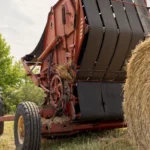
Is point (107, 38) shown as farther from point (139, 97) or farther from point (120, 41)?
point (139, 97)

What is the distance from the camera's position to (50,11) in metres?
6.91

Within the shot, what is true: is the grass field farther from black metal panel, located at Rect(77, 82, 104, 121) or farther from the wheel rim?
the wheel rim

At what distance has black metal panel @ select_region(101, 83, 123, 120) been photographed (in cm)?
579

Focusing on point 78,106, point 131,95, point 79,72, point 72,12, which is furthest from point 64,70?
point 131,95

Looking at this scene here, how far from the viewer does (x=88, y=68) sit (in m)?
5.82

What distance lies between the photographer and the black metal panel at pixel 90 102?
560 centimetres

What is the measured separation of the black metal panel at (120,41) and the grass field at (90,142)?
1118 millimetres

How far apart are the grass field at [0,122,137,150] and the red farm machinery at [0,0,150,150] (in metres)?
0.24

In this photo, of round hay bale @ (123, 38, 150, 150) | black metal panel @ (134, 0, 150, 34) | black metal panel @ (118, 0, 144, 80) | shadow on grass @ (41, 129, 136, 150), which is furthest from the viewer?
black metal panel @ (134, 0, 150, 34)

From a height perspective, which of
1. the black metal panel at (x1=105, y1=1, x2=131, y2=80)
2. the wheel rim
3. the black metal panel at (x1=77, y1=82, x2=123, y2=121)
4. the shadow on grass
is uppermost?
the black metal panel at (x1=105, y1=1, x2=131, y2=80)

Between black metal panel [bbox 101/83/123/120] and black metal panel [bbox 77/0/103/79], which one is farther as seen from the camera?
black metal panel [bbox 101/83/123/120]


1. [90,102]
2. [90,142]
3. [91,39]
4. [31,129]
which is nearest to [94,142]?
[90,142]

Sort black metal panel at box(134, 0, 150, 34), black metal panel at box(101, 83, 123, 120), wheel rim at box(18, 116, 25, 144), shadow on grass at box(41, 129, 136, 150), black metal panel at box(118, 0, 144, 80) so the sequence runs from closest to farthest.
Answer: shadow on grass at box(41, 129, 136, 150) → wheel rim at box(18, 116, 25, 144) → black metal panel at box(101, 83, 123, 120) → black metal panel at box(118, 0, 144, 80) → black metal panel at box(134, 0, 150, 34)

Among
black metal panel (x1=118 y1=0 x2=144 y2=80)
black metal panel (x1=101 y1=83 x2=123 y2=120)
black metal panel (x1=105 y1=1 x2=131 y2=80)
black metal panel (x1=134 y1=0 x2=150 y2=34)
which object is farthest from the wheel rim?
black metal panel (x1=134 y1=0 x2=150 y2=34)
